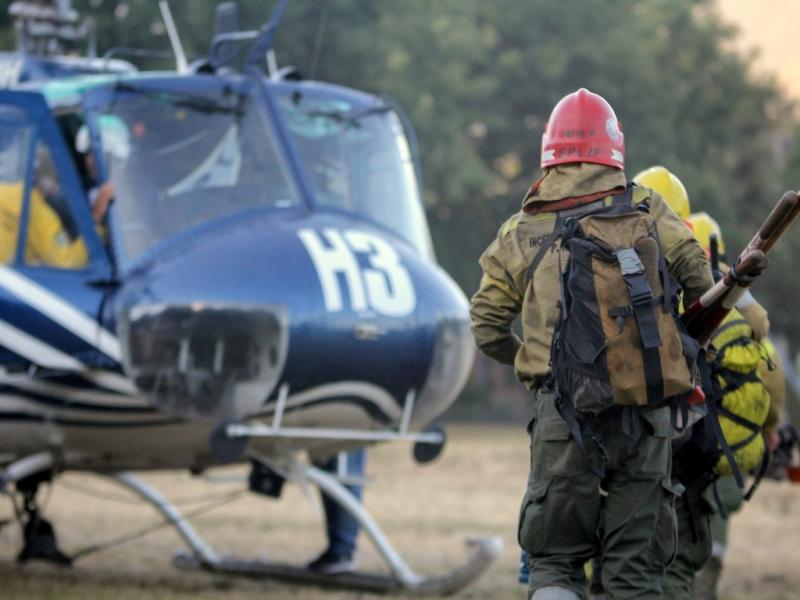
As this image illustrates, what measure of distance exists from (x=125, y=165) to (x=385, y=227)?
139 centimetres

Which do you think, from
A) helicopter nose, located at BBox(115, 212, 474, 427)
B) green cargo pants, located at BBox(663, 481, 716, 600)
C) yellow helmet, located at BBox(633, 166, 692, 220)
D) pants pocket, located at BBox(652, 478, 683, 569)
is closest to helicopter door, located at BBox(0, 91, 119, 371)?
helicopter nose, located at BBox(115, 212, 474, 427)

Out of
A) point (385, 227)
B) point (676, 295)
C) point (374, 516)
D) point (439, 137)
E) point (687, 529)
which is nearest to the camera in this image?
point (676, 295)

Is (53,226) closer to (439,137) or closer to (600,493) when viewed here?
(600,493)

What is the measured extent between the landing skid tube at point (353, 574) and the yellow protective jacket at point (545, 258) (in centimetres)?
384

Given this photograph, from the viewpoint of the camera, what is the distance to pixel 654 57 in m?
38.6

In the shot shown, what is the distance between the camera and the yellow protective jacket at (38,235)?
26.6ft

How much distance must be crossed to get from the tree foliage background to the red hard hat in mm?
23977

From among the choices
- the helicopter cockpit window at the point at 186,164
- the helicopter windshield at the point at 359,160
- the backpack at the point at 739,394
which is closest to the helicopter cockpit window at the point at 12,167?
the helicopter cockpit window at the point at 186,164

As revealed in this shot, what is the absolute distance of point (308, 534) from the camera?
12.6 metres

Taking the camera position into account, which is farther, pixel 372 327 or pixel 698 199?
pixel 698 199

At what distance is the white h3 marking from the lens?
307 inches

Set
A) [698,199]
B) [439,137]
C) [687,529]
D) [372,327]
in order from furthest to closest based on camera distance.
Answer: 1. [698,199]
2. [439,137]
3. [372,327]
4. [687,529]

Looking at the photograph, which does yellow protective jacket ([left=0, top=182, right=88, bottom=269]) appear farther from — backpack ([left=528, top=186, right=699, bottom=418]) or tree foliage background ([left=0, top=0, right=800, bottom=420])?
tree foliage background ([left=0, top=0, right=800, bottom=420])

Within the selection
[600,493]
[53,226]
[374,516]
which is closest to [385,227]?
[53,226]
